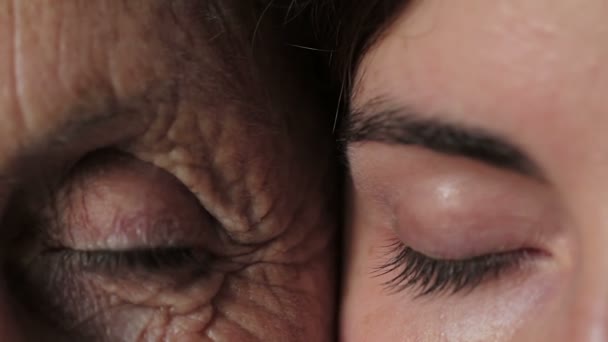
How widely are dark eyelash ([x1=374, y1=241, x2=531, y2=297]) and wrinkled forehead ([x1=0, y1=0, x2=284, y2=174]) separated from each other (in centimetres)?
28

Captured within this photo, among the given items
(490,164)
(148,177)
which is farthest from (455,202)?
(148,177)

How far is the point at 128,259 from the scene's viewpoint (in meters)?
0.91

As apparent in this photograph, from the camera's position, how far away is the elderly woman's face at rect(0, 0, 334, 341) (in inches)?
32.9

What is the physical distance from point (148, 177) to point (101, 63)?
14 cm

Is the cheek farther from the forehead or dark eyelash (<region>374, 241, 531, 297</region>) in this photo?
the forehead

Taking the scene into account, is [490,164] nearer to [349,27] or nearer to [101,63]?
[349,27]

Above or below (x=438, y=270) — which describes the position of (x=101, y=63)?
above

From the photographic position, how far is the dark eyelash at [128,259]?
2.97 ft

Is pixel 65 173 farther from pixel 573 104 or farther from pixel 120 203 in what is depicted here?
pixel 573 104

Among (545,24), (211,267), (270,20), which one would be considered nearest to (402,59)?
(545,24)

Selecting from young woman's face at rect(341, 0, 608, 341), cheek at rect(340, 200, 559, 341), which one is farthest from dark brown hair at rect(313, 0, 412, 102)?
cheek at rect(340, 200, 559, 341)

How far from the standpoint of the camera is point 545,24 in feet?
2.17

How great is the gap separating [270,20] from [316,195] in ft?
0.77

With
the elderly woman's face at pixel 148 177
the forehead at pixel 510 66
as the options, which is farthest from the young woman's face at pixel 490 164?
the elderly woman's face at pixel 148 177
